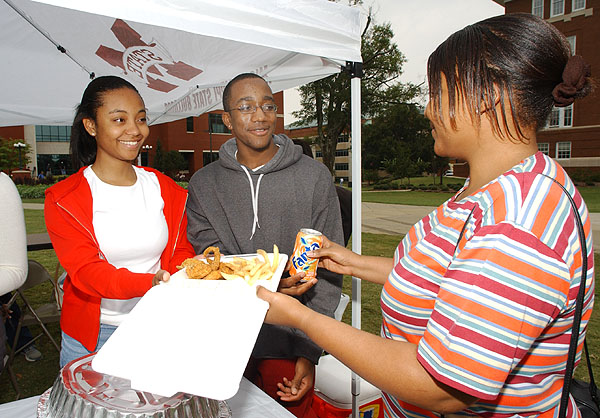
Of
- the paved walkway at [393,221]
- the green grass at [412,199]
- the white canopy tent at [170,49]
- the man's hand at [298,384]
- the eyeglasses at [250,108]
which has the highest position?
the white canopy tent at [170,49]

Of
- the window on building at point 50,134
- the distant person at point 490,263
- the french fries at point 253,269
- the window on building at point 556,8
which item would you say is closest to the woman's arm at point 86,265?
the french fries at point 253,269

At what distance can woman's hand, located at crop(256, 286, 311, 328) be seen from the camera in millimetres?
1079

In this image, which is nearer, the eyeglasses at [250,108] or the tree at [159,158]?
the eyeglasses at [250,108]

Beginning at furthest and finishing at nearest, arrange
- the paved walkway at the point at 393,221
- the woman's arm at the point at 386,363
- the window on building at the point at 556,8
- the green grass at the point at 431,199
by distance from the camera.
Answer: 1. the window on building at the point at 556,8
2. the green grass at the point at 431,199
3. the paved walkway at the point at 393,221
4. the woman's arm at the point at 386,363

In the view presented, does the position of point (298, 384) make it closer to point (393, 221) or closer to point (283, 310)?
point (283, 310)

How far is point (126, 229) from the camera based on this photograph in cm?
184

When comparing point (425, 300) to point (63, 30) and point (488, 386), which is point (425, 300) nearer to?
point (488, 386)

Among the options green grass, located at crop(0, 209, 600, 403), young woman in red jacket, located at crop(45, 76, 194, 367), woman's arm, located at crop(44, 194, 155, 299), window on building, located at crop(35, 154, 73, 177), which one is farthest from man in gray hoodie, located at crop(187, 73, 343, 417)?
window on building, located at crop(35, 154, 73, 177)

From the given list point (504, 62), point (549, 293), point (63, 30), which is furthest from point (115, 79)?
point (549, 293)

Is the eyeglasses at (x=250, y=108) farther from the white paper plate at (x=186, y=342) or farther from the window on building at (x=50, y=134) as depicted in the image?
the window on building at (x=50, y=134)

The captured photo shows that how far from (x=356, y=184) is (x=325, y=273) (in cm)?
70

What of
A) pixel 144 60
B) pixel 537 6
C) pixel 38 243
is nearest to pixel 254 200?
pixel 144 60

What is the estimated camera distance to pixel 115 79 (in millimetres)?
1943

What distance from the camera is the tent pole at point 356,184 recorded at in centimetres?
246
